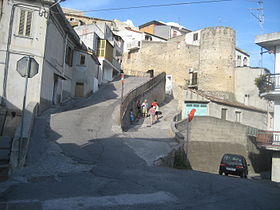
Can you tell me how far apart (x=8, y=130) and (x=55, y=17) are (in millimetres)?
7423

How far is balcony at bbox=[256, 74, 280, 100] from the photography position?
57.2ft

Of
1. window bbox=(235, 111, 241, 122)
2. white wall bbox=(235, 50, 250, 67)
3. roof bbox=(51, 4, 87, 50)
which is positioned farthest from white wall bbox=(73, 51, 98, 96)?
white wall bbox=(235, 50, 250, 67)

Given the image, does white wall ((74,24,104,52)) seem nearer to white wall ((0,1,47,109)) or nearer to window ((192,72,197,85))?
white wall ((0,1,47,109))

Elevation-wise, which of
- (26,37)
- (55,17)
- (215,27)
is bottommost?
(26,37)

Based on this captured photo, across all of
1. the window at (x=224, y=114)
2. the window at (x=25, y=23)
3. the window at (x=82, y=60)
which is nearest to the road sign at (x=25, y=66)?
the window at (x=25, y=23)

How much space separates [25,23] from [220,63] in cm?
2975

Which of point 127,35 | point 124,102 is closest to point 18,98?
point 124,102

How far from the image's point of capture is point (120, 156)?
10.0m

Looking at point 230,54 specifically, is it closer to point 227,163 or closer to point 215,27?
point 215,27

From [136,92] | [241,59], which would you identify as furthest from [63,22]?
→ [241,59]

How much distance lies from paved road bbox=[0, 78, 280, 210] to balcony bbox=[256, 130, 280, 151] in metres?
8.52

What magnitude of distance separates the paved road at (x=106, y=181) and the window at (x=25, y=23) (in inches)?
200

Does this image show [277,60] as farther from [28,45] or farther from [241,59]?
[241,59]

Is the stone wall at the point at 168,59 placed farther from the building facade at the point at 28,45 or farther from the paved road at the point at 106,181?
the paved road at the point at 106,181
